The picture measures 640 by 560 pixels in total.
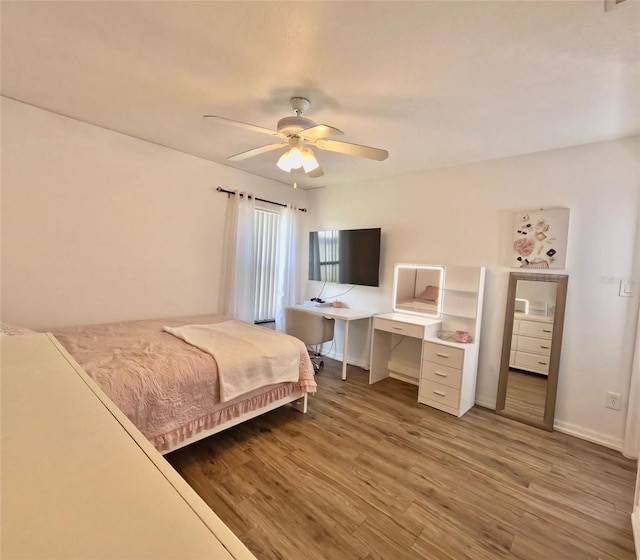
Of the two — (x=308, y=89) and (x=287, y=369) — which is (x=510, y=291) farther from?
(x=308, y=89)

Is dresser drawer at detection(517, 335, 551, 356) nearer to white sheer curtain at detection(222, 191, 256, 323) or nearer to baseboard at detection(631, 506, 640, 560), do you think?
baseboard at detection(631, 506, 640, 560)

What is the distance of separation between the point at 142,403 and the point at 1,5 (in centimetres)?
206

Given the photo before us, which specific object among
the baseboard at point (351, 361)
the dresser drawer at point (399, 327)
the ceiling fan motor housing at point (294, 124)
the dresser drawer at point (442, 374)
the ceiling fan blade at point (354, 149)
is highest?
the ceiling fan motor housing at point (294, 124)

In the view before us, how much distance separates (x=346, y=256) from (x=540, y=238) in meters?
2.01

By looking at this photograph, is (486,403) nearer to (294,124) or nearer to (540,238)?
(540,238)

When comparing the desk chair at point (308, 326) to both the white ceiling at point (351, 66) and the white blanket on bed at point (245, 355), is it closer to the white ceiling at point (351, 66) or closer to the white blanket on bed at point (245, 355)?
the white blanket on bed at point (245, 355)

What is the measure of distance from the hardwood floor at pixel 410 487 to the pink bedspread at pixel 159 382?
11.3 inches

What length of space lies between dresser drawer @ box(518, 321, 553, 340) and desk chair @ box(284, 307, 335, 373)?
75.8 inches

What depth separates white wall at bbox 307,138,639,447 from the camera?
7.66 ft

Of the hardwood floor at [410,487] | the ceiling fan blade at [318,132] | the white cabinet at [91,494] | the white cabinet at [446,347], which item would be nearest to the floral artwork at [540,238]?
the white cabinet at [446,347]

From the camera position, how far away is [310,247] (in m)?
4.36

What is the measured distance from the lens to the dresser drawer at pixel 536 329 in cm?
263

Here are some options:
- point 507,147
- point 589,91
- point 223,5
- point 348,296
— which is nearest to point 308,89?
point 223,5

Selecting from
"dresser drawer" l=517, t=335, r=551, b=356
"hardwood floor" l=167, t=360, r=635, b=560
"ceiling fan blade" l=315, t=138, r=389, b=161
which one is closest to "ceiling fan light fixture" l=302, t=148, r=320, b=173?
"ceiling fan blade" l=315, t=138, r=389, b=161
